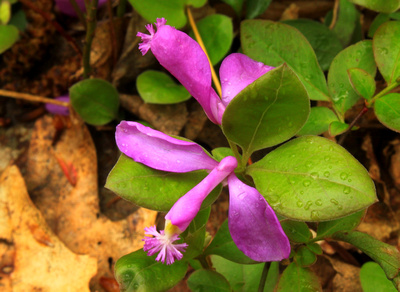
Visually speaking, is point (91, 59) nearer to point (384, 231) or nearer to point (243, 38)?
point (243, 38)

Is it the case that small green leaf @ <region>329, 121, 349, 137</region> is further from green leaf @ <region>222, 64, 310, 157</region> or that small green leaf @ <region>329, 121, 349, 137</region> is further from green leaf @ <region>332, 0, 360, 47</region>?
green leaf @ <region>332, 0, 360, 47</region>

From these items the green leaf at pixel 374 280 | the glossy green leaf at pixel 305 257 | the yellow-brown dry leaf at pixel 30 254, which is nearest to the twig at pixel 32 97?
the yellow-brown dry leaf at pixel 30 254

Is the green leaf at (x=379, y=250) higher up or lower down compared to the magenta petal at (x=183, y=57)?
lower down

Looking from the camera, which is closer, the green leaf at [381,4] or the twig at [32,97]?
the green leaf at [381,4]

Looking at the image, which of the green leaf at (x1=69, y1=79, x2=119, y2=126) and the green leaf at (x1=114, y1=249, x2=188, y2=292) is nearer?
the green leaf at (x1=114, y1=249, x2=188, y2=292)

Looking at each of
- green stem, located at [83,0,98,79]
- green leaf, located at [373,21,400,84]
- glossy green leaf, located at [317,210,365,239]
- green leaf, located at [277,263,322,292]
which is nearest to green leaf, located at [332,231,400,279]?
glossy green leaf, located at [317,210,365,239]

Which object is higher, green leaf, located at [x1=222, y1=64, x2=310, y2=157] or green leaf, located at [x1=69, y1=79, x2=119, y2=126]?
green leaf, located at [x1=222, y1=64, x2=310, y2=157]

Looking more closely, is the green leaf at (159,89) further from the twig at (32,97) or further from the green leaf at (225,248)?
the green leaf at (225,248)

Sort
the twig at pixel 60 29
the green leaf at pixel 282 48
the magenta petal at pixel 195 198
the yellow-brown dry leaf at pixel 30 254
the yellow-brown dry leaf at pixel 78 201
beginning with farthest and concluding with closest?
1. the twig at pixel 60 29
2. the yellow-brown dry leaf at pixel 78 201
3. the yellow-brown dry leaf at pixel 30 254
4. the green leaf at pixel 282 48
5. the magenta petal at pixel 195 198
